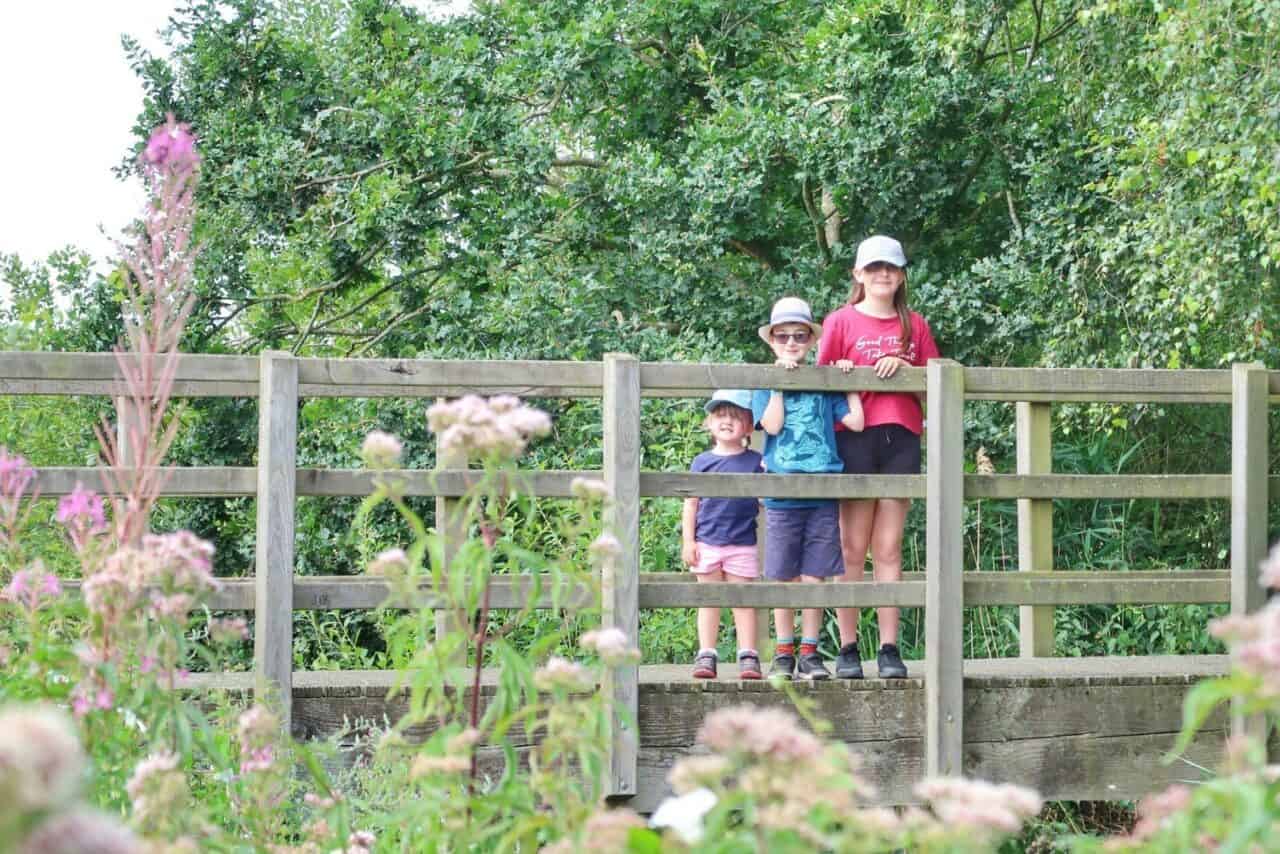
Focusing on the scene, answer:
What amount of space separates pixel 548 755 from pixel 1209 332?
787cm

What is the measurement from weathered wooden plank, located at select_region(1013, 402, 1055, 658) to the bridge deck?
515 mm

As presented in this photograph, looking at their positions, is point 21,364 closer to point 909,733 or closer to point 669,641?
point 909,733

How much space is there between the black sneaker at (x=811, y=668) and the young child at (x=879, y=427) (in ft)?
0.26

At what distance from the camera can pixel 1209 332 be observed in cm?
905

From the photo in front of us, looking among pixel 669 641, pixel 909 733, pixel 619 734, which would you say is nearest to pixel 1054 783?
pixel 909 733

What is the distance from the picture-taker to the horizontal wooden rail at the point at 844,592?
15.8ft

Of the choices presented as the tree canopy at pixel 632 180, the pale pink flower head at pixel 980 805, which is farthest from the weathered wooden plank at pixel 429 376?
the tree canopy at pixel 632 180

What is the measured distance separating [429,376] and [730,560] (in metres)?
1.34

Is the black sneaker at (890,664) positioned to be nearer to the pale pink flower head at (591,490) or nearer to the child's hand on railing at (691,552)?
the child's hand on railing at (691,552)

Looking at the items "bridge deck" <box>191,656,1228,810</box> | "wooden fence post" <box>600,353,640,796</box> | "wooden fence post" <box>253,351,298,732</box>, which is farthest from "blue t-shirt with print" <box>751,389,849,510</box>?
"wooden fence post" <box>253,351,298,732</box>

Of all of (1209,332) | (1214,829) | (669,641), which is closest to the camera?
(1214,829)

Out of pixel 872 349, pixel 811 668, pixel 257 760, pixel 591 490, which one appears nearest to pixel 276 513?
pixel 811 668

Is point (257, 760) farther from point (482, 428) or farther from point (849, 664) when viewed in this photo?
point (849, 664)

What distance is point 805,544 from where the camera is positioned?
543cm
